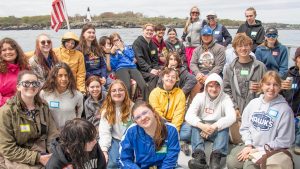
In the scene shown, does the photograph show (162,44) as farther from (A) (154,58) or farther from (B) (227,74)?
(B) (227,74)

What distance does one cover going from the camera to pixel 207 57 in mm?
5641

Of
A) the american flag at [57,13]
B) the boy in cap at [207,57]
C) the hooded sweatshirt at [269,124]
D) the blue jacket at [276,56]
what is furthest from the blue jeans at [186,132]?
the american flag at [57,13]

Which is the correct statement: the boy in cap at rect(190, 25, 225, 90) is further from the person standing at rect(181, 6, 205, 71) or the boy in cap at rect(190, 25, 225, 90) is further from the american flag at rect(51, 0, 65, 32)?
the american flag at rect(51, 0, 65, 32)

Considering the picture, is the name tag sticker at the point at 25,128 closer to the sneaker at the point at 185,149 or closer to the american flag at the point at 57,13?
the sneaker at the point at 185,149

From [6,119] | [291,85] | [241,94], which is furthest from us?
[241,94]

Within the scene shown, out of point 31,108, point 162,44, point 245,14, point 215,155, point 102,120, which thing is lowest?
point 215,155

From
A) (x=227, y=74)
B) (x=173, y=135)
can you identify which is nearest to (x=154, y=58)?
(x=227, y=74)

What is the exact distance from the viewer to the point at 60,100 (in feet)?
13.5

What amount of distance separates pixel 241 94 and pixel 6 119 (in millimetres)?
3029

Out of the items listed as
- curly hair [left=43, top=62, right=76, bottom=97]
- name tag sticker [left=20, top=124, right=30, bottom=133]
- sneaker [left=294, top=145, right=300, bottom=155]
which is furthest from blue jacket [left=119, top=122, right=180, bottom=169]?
sneaker [left=294, top=145, right=300, bottom=155]

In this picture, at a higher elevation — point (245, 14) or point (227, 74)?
point (245, 14)

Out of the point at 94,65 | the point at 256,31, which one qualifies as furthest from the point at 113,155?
the point at 256,31

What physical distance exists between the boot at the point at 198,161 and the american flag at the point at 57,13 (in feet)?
14.7

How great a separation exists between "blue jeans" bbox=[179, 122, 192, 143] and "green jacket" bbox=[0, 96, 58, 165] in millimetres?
1824
